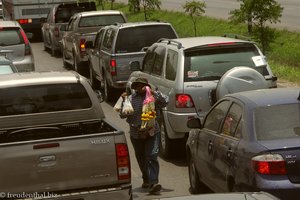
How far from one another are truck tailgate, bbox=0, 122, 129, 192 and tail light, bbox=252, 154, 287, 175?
1.43 meters

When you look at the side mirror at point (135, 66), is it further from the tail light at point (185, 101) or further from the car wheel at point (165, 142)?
the tail light at point (185, 101)

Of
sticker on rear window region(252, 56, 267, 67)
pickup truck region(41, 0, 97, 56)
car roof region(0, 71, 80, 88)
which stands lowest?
pickup truck region(41, 0, 97, 56)

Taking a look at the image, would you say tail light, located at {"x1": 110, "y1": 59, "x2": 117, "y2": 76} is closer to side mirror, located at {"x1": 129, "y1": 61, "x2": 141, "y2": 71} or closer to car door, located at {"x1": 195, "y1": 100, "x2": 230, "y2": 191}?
side mirror, located at {"x1": 129, "y1": 61, "x2": 141, "y2": 71}

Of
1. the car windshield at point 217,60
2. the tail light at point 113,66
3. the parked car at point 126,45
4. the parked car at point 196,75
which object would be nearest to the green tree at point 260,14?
the parked car at point 126,45

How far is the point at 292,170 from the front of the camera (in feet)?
26.7

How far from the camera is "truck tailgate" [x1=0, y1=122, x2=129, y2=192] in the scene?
8.18 meters

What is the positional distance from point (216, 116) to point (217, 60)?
3.25 metres

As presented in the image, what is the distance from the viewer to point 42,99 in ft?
32.6

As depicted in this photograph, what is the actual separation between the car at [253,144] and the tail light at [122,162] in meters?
1.13

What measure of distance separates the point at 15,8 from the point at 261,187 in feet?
110

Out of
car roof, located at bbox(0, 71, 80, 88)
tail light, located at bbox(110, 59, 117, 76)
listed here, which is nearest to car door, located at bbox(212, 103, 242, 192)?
car roof, located at bbox(0, 71, 80, 88)

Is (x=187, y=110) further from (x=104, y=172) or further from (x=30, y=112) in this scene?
(x=104, y=172)

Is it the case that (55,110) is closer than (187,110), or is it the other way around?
(55,110)

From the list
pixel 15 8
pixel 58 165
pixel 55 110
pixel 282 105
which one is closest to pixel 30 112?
pixel 55 110
